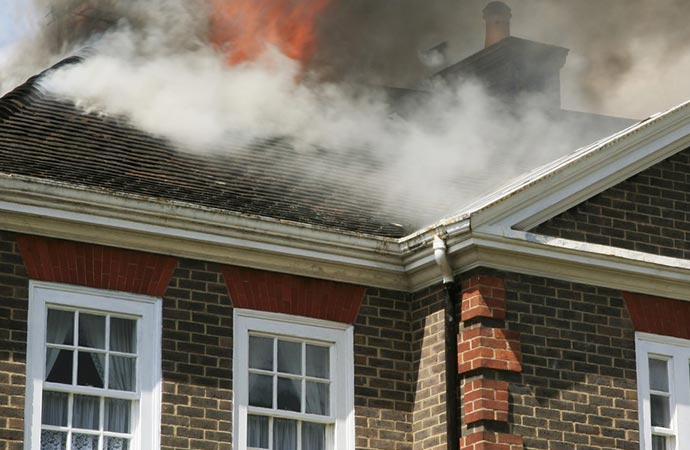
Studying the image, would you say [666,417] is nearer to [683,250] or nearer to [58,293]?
[683,250]

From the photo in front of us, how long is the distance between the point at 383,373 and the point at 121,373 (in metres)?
2.72

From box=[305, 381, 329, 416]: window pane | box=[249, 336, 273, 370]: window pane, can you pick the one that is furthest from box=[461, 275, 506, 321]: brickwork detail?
box=[249, 336, 273, 370]: window pane

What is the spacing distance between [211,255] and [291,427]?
1837mm

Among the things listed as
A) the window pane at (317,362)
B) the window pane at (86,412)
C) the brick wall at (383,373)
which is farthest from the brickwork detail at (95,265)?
the brick wall at (383,373)

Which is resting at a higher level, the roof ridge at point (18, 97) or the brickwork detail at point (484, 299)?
the roof ridge at point (18, 97)

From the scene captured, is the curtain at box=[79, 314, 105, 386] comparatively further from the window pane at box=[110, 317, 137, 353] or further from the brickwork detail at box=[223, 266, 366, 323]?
the brickwork detail at box=[223, 266, 366, 323]

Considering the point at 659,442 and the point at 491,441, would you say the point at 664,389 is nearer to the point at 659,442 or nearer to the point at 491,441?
the point at 659,442

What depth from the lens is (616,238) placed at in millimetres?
18547

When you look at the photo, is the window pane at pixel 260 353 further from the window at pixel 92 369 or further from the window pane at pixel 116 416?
the window pane at pixel 116 416

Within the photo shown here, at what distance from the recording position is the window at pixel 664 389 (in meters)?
18.3

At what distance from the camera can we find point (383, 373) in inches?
719

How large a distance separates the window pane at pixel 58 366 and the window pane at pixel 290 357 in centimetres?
215

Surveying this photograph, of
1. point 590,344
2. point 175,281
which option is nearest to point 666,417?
point 590,344

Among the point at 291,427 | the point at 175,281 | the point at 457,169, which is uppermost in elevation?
the point at 457,169
